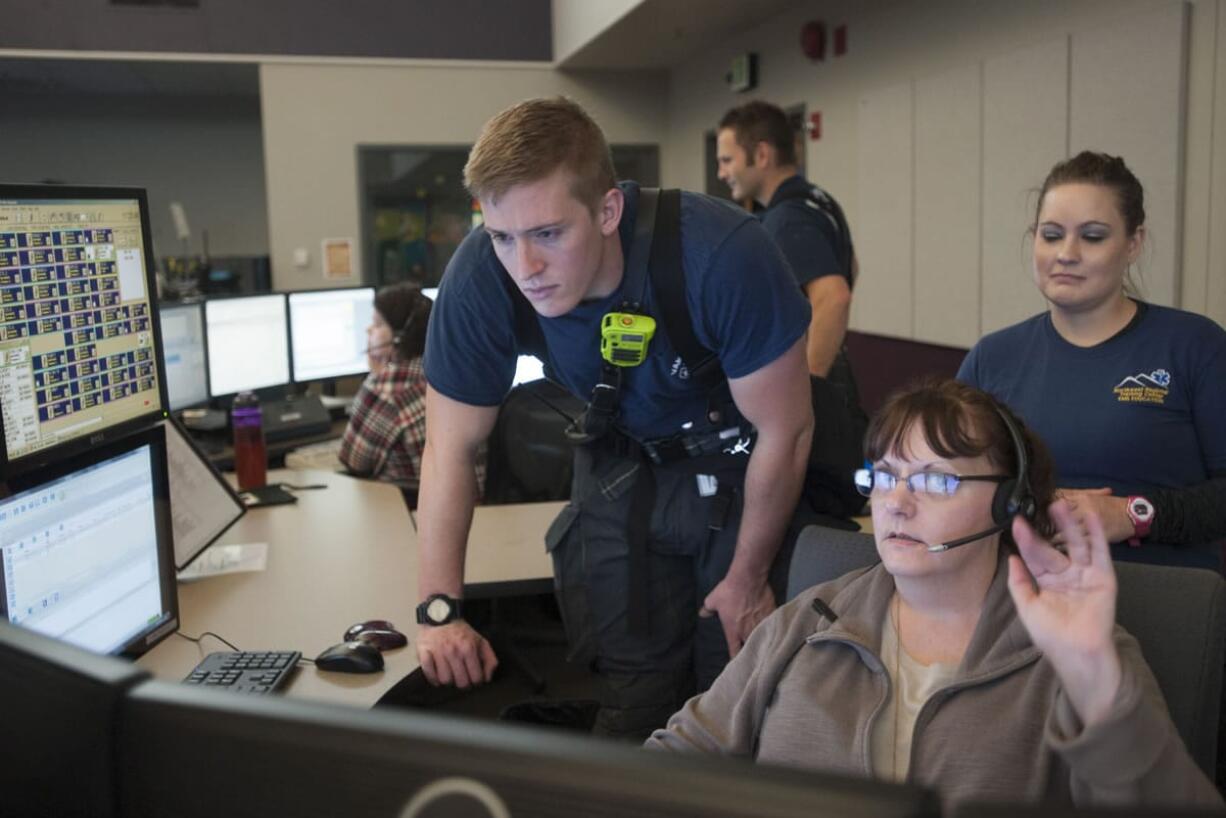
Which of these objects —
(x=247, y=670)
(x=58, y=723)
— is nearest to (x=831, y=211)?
(x=247, y=670)

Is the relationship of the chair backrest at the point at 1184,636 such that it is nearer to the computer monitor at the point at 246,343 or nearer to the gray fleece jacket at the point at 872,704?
the gray fleece jacket at the point at 872,704

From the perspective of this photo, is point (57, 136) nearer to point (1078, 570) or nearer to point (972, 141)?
point (972, 141)

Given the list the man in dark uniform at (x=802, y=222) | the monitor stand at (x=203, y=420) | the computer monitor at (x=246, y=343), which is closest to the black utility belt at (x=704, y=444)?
the man in dark uniform at (x=802, y=222)

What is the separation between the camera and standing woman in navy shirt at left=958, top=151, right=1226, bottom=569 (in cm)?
187

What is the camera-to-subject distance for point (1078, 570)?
0.97 m

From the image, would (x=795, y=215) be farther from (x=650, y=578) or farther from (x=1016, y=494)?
(x=1016, y=494)

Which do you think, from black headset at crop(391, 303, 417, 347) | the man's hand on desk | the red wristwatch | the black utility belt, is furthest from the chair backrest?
black headset at crop(391, 303, 417, 347)

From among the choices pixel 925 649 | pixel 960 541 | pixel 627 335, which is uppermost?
pixel 627 335

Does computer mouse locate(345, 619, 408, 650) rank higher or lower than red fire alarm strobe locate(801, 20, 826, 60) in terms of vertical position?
lower

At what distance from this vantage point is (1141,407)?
189 centimetres

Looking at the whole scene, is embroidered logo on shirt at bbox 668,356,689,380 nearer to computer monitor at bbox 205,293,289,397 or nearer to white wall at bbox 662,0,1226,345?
white wall at bbox 662,0,1226,345

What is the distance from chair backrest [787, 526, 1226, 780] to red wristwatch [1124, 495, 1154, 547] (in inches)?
15.5

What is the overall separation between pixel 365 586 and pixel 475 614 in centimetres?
170

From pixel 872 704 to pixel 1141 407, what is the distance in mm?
876
